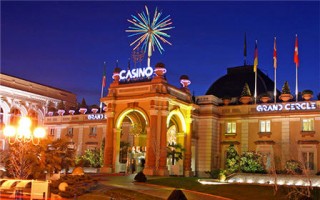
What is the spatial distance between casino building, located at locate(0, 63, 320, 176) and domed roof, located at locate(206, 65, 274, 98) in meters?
0.58

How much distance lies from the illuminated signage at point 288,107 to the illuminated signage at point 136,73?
14.8 m

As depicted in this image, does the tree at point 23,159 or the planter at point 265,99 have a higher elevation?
the planter at point 265,99

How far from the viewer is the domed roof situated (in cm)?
5811

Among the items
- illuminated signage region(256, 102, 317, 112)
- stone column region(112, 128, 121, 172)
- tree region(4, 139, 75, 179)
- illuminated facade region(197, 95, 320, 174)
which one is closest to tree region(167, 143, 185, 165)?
stone column region(112, 128, 121, 172)

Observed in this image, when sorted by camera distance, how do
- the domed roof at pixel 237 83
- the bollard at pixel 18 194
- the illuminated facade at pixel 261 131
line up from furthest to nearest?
the domed roof at pixel 237 83, the illuminated facade at pixel 261 131, the bollard at pixel 18 194

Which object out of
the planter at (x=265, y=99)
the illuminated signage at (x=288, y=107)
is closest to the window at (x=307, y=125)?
Result: the illuminated signage at (x=288, y=107)

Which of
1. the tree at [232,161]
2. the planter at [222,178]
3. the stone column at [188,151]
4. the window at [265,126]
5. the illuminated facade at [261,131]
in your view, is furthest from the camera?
the window at [265,126]

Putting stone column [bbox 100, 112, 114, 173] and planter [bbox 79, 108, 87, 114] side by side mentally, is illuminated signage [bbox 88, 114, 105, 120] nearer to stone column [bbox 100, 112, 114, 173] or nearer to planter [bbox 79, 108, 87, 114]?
planter [bbox 79, 108, 87, 114]

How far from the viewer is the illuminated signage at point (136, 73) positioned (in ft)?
143

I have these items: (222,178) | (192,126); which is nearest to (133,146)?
(192,126)

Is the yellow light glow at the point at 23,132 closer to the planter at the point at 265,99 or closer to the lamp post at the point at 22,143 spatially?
the lamp post at the point at 22,143

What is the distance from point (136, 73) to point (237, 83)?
20085mm

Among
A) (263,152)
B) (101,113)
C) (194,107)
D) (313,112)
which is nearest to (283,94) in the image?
(313,112)

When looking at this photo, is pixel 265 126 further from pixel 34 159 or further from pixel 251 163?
pixel 34 159
